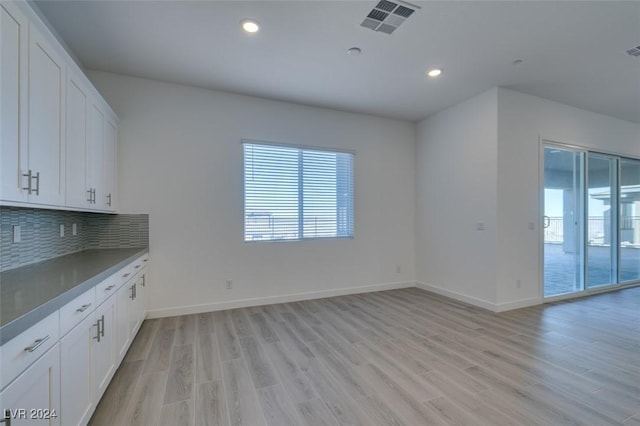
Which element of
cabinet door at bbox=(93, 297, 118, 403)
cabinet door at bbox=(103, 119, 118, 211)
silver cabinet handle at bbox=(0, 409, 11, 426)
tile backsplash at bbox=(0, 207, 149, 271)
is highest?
cabinet door at bbox=(103, 119, 118, 211)

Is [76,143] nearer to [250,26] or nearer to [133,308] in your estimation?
[133,308]

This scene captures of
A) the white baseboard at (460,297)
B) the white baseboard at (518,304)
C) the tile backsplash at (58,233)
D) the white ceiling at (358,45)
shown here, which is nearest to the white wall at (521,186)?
the white baseboard at (518,304)

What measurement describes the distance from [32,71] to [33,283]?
1277mm

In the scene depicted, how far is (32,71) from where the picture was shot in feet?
5.52

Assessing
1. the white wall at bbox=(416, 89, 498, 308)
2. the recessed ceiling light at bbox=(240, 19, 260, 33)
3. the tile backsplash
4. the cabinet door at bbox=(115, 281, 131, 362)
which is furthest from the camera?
the white wall at bbox=(416, 89, 498, 308)

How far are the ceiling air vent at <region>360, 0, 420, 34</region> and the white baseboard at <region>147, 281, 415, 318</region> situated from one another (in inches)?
143

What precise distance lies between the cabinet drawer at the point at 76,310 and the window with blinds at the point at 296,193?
2.38 m

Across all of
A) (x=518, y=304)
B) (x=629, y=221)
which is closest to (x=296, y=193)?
(x=518, y=304)

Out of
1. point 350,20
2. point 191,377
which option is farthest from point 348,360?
point 350,20

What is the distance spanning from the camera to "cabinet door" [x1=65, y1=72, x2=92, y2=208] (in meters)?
2.16

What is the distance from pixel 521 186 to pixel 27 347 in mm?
5150

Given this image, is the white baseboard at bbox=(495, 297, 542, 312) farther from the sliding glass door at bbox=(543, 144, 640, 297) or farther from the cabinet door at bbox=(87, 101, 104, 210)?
the cabinet door at bbox=(87, 101, 104, 210)

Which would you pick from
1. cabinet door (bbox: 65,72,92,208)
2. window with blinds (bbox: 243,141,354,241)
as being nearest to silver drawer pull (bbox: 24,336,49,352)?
cabinet door (bbox: 65,72,92,208)

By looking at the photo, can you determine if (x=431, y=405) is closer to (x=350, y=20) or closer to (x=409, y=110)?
(x=350, y=20)
